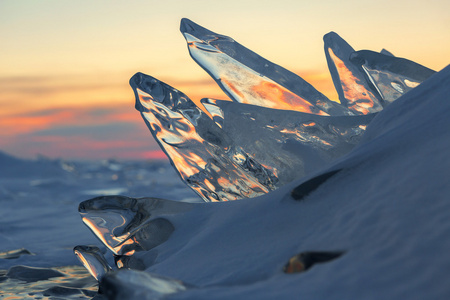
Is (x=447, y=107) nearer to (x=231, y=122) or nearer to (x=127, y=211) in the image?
(x=231, y=122)

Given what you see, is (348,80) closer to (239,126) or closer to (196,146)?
(239,126)

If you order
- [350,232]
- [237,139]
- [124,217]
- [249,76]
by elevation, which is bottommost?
[350,232]

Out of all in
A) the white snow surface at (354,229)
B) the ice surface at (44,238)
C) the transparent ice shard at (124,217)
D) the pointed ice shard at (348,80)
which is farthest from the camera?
the pointed ice shard at (348,80)

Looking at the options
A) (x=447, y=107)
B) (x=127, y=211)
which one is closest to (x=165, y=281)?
(x=447, y=107)

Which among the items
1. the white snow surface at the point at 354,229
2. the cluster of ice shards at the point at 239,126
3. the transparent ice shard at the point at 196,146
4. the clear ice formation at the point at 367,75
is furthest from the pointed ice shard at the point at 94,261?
the clear ice formation at the point at 367,75

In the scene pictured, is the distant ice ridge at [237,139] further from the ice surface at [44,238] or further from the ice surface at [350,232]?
the ice surface at [44,238]

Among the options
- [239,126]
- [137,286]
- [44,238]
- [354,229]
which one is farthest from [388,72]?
[44,238]
